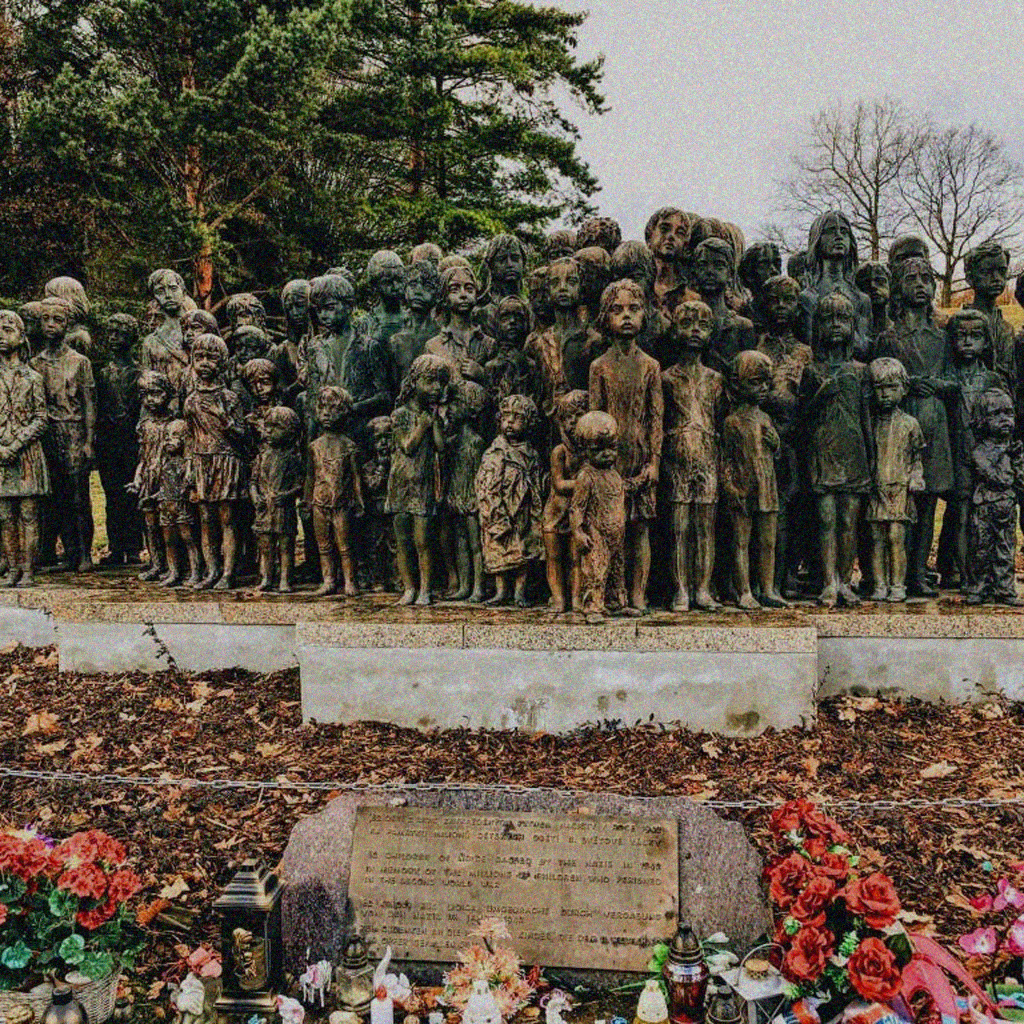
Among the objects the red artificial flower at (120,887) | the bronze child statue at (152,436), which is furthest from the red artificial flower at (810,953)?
the bronze child statue at (152,436)

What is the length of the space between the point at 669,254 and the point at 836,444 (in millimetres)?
1838

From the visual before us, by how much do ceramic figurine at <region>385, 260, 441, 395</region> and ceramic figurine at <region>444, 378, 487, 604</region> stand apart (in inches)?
53.7

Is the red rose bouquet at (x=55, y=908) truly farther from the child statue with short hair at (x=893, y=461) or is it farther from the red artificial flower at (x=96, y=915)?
the child statue with short hair at (x=893, y=461)

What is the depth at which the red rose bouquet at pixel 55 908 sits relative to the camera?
3486 mm

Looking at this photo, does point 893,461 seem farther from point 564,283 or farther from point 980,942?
point 980,942

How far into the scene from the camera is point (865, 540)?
7.10m

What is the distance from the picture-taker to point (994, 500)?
6.78m

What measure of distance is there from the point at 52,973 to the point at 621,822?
2186 millimetres

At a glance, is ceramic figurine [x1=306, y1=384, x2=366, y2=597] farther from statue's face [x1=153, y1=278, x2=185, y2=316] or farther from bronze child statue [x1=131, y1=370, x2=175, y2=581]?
statue's face [x1=153, y1=278, x2=185, y2=316]

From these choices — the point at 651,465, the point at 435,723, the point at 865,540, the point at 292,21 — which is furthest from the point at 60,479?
the point at 292,21

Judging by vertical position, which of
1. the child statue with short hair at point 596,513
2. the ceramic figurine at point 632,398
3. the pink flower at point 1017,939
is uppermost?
the ceramic figurine at point 632,398

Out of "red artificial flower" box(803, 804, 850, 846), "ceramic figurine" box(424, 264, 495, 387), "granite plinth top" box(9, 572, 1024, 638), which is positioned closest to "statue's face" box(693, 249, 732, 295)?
"ceramic figurine" box(424, 264, 495, 387)

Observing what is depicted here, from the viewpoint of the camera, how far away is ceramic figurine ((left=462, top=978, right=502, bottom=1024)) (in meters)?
3.35

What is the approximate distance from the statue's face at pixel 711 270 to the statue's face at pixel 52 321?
5.67 m
